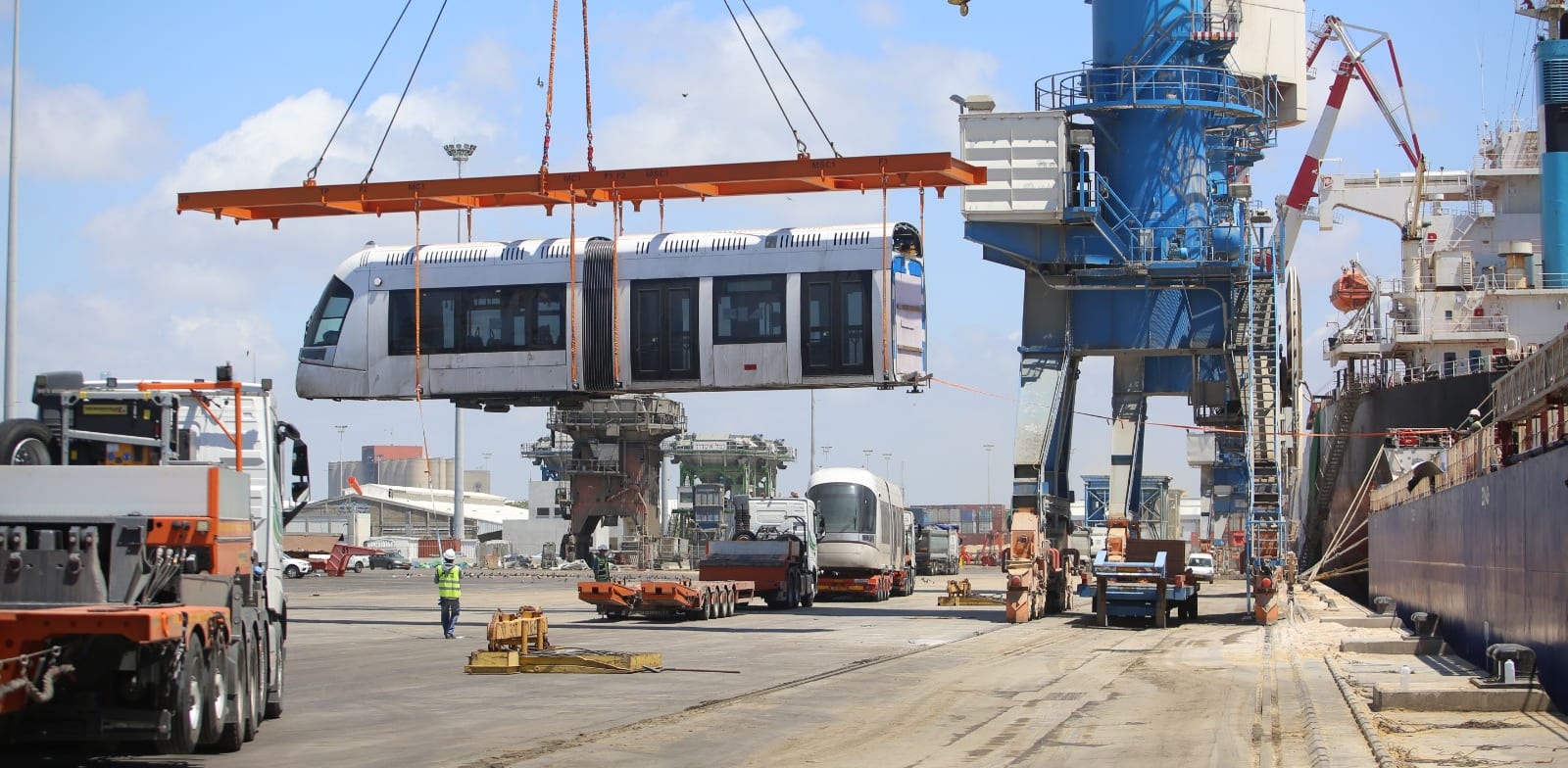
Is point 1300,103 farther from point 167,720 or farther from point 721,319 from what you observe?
point 167,720

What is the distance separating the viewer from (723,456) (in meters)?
112

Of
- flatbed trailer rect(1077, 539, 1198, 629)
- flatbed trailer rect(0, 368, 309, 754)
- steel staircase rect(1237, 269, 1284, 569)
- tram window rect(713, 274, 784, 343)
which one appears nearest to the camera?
flatbed trailer rect(0, 368, 309, 754)

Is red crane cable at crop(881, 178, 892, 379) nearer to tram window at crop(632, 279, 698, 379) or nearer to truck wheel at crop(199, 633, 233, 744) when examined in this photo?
tram window at crop(632, 279, 698, 379)

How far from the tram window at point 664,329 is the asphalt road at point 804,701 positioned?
4.98m

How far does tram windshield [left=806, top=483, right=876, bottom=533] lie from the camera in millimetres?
45938

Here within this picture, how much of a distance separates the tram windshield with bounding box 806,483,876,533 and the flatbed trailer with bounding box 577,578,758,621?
11104mm

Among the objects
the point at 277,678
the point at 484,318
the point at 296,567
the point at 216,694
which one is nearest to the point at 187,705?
the point at 216,694

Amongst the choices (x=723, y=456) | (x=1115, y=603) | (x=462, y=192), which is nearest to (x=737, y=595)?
(x=1115, y=603)

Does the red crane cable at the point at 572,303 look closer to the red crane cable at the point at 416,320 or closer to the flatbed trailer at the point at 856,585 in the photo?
the red crane cable at the point at 416,320

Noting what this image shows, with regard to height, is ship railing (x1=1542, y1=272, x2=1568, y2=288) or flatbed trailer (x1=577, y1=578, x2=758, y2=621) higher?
ship railing (x1=1542, y1=272, x2=1568, y2=288)

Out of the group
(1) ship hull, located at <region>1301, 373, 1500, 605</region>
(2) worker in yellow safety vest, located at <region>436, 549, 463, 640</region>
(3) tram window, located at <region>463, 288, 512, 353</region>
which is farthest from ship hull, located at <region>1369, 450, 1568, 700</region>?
(3) tram window, located at <region>463, 288, 512, 353</region>

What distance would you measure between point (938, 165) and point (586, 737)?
16397 mm

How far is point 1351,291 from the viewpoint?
57.4m

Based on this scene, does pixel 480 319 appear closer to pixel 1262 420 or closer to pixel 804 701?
pixel 804 701
